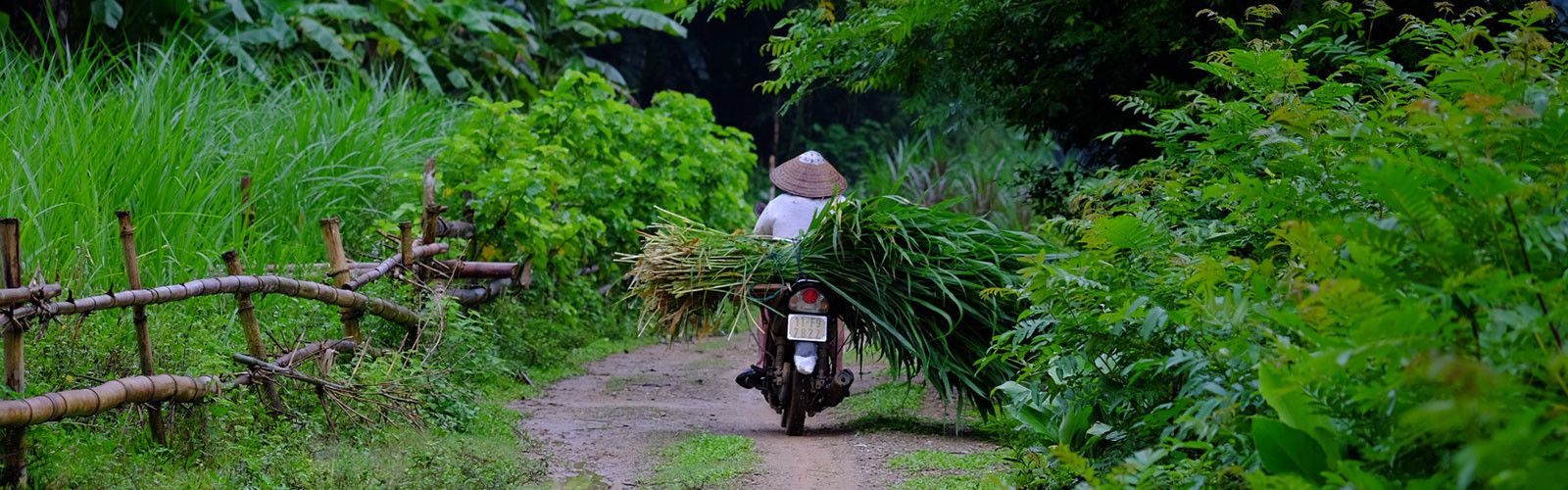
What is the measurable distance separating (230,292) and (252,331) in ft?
0.73

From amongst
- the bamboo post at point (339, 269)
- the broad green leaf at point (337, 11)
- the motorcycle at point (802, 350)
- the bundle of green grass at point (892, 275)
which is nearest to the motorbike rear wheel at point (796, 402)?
the motorcycle at point (802, 350)

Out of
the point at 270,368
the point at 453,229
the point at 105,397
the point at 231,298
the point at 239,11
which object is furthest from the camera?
the point at 239,11

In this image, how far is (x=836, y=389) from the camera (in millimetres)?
5855

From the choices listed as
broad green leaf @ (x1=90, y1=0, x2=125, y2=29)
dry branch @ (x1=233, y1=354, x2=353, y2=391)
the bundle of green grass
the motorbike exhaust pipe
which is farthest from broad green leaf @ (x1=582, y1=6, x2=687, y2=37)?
dry branch @ (x1=233, y1=354, x2=353, y2=391)

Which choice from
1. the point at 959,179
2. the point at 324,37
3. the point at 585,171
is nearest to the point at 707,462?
the point at 585,171

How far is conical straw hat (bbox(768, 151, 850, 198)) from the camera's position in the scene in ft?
21.4

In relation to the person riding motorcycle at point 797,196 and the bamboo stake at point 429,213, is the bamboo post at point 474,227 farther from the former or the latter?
the person riding motorcycle at point 797,196

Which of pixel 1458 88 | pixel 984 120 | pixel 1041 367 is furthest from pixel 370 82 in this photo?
pixel 1458 88

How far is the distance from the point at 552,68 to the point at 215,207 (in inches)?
378

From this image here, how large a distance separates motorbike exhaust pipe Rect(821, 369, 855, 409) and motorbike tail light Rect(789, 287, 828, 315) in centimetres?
40

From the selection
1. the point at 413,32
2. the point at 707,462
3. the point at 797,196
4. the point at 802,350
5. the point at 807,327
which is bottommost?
the point at 707,462

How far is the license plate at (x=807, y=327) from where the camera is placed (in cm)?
564

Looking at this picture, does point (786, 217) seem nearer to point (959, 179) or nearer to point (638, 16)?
point (959, 179)

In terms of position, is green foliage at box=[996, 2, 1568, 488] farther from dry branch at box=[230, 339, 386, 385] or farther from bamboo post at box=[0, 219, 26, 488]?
bamboo post at box=[0, 219, 26, 488]
